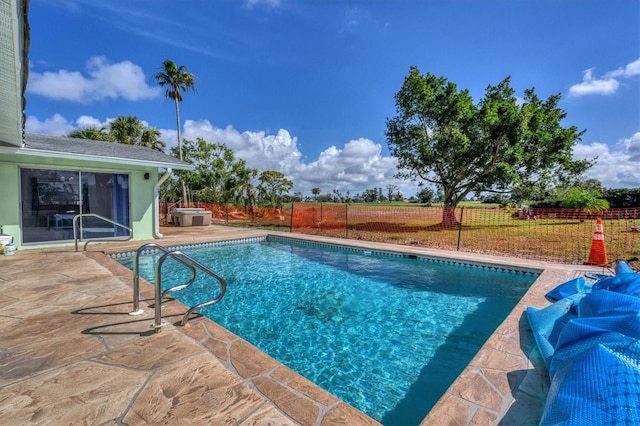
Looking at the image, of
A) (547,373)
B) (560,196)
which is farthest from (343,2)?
(560,196)

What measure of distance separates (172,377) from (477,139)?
16023 mm

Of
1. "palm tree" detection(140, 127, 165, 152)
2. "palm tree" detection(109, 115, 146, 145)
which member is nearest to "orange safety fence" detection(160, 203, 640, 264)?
"palm tree" detection(109, 115, 146, 145)

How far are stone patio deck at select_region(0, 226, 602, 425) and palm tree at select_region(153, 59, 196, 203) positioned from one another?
694 inches

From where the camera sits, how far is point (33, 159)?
7.27m

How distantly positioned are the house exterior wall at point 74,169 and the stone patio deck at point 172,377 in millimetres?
5230

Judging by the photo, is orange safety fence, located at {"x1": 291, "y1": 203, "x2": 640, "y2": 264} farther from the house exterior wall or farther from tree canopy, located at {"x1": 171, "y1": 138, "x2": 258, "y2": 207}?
tree canopy, located at {"x1": 171, "y1": 138, "x2": 258, "y2": 207}

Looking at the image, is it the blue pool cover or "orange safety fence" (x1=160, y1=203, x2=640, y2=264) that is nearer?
the blue pool cover

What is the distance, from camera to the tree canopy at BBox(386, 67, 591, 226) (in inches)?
555

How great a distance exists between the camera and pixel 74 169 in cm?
783

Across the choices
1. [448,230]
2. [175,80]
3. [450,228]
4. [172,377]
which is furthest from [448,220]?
[175,80]

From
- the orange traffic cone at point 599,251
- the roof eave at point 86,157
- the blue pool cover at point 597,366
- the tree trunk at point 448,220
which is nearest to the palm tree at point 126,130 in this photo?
the roof eave at point 86,157

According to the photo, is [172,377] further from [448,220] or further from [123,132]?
[123,132]

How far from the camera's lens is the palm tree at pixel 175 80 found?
1925 cm

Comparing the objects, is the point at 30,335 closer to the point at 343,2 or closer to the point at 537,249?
the point at 343,2
